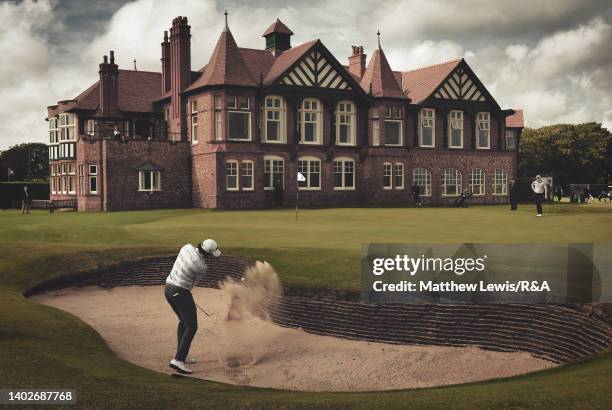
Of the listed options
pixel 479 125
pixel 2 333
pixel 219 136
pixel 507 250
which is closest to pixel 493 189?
pixel 479 125

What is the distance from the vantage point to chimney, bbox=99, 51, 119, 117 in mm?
48469

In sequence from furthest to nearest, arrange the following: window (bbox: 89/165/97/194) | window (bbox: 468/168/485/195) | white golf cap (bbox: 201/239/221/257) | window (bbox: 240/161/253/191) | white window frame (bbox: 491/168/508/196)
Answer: white window frame (bbox: 491/168/508/196) → window (bbox: 468/168/485/195) → window (bbox: 89/165/97/194) → window (bbox: 240/161/253/191) → white golf cap (bbox: 201/239/221/257)

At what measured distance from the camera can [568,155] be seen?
3639 inches

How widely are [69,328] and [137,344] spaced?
1.40 metres

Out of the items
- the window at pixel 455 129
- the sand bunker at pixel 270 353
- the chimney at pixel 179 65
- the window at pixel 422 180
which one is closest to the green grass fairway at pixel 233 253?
the sand bunker at pixel 270 353

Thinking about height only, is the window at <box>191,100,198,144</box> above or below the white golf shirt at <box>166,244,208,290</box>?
above

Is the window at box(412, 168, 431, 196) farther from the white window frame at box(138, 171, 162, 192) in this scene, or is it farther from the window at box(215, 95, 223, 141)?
the white window frame at box(138, 171, 162, 192)

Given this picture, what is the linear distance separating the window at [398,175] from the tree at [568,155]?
49.3 m

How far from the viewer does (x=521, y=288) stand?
519 inches

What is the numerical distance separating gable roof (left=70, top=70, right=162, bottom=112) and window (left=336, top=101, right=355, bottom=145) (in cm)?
1506

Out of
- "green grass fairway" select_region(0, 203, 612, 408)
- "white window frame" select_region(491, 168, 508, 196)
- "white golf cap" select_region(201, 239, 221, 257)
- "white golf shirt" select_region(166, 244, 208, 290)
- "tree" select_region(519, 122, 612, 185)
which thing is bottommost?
"green grass fairway" select_region(0, 203, 612, 408)

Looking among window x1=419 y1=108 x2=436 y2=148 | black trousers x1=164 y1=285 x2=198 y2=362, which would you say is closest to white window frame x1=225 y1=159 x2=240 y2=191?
window x1=419 y1=108 x2=436 y2=148

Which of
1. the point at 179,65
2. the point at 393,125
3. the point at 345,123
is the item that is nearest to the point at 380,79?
the point at 393,125

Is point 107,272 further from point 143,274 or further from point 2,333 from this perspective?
point 2,333
